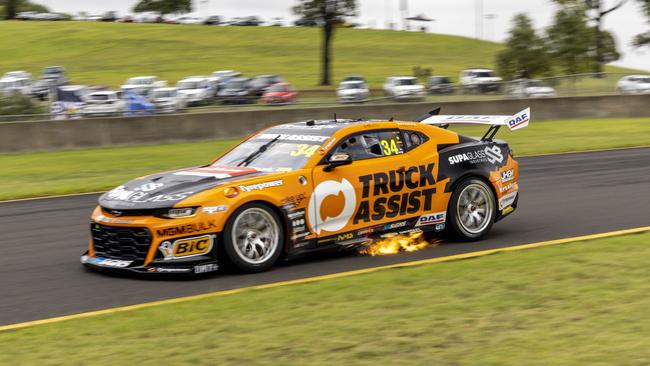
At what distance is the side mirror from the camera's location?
9203 millimetres

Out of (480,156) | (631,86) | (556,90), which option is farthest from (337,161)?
(631,86)

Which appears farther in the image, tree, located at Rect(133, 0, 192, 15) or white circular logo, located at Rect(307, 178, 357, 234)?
tree, located at Rect(133, 0, 192, 15)

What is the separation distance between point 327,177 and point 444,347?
12.0 ft

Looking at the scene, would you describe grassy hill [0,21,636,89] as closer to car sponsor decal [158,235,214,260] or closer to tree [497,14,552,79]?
tree [497,14,552,79]

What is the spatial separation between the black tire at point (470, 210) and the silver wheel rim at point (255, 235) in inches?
91.7

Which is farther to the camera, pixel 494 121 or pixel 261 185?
pixel 494 121

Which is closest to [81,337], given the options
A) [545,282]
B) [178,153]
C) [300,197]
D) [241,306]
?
[241,306]

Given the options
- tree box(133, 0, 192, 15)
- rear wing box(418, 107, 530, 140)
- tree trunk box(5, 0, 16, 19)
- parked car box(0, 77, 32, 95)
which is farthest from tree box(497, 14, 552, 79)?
tree trunk box(5, 0, 16, 19)

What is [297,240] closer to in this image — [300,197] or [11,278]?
[300,197]

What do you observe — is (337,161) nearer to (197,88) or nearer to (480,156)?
(480,156)

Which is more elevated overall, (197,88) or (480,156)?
(480,156)

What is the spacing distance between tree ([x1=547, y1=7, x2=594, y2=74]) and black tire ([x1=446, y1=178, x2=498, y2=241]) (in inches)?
2086

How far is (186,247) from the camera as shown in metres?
8.35

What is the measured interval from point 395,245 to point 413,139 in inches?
46.6
